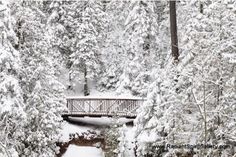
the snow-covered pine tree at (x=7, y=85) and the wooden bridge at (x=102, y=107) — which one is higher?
A: the snow-covered pine tree at (x=7, y=85)

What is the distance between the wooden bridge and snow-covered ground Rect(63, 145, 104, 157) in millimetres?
3053

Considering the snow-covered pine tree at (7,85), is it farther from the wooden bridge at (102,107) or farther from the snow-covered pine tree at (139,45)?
the snow-covered pine tree at (139,45)

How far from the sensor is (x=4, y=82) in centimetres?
1463

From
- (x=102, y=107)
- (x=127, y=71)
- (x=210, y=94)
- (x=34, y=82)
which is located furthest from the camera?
(x=127, y=71)

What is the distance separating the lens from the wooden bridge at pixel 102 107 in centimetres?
2534

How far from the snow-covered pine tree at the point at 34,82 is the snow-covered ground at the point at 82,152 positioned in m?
2.80

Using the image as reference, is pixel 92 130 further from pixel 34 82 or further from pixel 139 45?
pixel 139 45

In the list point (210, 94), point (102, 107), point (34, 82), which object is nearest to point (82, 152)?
point (102, 107)

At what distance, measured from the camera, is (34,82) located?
19328mm

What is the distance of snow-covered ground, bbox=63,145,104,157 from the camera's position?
22.5m

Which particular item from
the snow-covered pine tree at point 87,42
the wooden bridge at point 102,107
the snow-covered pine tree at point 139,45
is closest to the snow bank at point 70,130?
the wooden bridge at point 102,107

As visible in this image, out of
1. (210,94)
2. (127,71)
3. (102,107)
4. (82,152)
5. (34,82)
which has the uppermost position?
(127,71)

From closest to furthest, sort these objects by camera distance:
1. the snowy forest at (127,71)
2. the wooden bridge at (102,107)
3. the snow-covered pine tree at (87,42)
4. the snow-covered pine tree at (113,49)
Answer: the snowy forest at (127,71) → the wooden bridge at (102,107) → the snow-covered pine tree at (87,42) → the snow-covered pine tree at (113,49)

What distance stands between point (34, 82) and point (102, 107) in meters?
7.53
